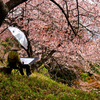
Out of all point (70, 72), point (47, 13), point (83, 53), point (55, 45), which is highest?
point (47, 13)

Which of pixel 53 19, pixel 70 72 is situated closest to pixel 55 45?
pixel 53 19

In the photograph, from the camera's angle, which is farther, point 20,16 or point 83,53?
point 20,16

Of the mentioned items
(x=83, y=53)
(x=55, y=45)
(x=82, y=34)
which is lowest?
(x=83, y=53)

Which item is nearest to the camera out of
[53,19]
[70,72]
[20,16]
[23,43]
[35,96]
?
[35,96]

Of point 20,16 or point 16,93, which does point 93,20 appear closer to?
point 20,16

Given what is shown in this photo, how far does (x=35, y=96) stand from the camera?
4859 mm

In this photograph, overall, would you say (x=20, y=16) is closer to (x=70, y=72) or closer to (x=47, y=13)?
(x=47, y=13)

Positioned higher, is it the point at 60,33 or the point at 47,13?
the point at 47,13

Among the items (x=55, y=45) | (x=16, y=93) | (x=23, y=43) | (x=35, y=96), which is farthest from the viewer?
(x=55, y=45)

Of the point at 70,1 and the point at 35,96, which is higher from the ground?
the point at 70,1

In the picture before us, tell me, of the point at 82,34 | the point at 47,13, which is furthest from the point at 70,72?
the point at 47,13

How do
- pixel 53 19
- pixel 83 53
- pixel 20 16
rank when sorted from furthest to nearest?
pixel 20 16
pixel 53 19
pixel 83 53

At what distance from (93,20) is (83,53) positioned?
9.73 feet

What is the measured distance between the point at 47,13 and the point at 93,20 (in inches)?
156
